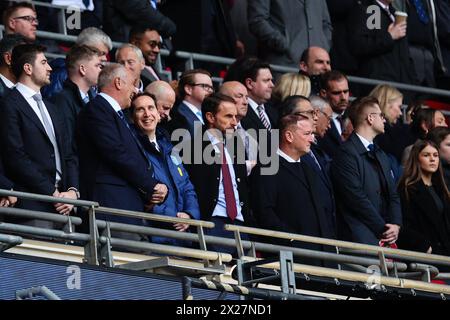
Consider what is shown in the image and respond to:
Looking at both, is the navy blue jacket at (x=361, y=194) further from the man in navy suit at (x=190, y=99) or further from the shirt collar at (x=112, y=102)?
the shirt collar at (x=112, y=102)

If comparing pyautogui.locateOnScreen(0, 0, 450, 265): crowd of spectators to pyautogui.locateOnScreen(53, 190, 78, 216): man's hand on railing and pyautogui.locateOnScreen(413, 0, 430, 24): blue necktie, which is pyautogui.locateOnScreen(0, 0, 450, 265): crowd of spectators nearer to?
pyautogui.locateOnScreen(53, 190, 78, 216): man's hand on railing

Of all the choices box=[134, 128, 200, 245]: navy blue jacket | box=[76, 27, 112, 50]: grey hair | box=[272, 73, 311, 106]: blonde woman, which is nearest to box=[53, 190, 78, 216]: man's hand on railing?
box=[134, 128, 200, 245]: navy blue jacket

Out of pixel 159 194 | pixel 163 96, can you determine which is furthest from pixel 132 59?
pixel 159 194

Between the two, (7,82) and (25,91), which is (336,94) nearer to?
(7,82)

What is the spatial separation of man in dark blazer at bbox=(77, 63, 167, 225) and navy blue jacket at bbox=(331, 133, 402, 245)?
227 cm

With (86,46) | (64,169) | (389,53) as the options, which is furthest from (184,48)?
(64,169)

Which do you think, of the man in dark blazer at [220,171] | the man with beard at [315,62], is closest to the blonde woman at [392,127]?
the man with beard at [315,62]

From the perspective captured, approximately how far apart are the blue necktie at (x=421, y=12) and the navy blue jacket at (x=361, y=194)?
5.31m

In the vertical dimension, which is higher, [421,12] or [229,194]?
[421,12]

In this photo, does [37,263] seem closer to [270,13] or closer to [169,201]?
[169,201]

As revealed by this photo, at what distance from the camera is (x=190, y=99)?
50.3ft

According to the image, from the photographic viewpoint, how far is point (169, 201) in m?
13.8

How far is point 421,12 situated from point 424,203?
18.6ft

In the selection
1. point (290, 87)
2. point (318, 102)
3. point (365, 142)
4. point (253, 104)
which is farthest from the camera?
point (290, 87)
